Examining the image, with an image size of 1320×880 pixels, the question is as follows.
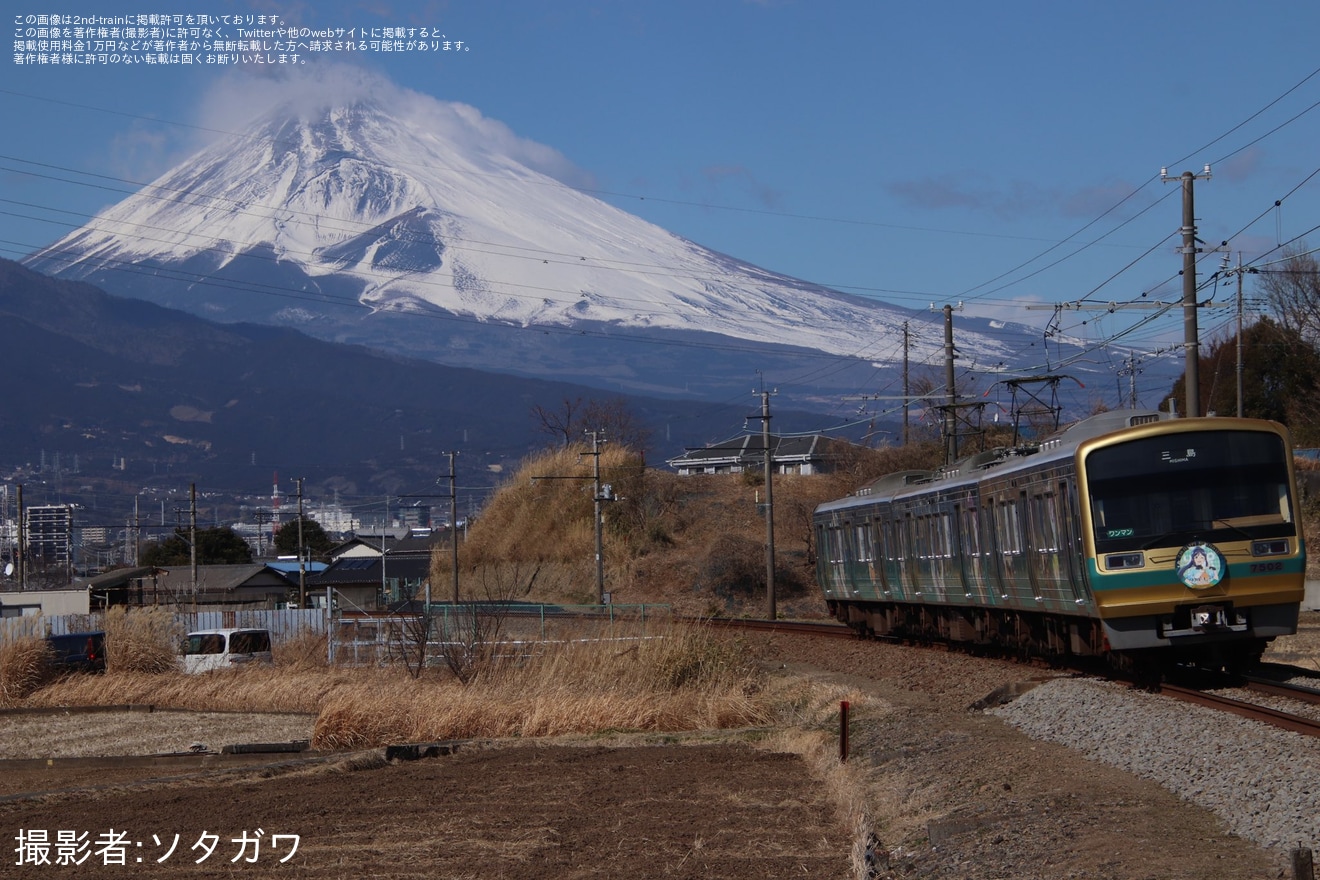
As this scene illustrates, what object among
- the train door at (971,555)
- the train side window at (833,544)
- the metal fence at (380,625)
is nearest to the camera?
the train door at (971,555)

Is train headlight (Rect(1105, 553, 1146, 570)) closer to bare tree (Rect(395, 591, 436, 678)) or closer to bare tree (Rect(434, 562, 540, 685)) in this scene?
bare tree (Rect(434, 562, 540, 685))

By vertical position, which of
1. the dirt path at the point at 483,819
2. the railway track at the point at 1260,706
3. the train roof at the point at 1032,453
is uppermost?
the train roof at the point at 1032,453

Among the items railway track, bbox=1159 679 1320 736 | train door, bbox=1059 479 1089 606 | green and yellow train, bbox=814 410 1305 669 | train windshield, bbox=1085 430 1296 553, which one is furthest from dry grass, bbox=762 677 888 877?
train windshield, bbox=1085 430 1296 553

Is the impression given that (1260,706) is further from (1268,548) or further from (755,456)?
(755,456)

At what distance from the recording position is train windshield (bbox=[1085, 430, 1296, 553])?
15.4m

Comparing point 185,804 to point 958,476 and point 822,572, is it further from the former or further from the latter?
point 822,572

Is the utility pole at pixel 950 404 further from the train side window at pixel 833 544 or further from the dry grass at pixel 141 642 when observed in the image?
the dry grass at pixel 141 642

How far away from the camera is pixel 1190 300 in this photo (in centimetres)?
2392

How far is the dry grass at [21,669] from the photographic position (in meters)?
25.0

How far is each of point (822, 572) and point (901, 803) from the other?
2293 cm

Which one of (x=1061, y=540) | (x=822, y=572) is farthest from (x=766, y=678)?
(x=822, y=572)

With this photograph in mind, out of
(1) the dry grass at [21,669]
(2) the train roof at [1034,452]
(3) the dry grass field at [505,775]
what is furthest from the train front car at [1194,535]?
(1) the dry grass at [21,669]

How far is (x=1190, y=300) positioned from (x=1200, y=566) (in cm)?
988

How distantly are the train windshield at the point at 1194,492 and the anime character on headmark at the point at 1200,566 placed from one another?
0.45ft
